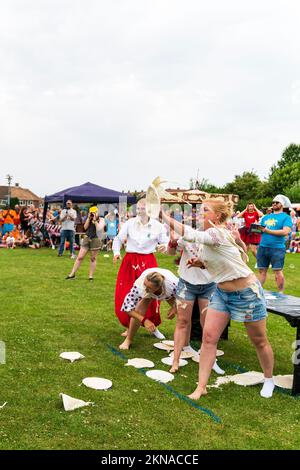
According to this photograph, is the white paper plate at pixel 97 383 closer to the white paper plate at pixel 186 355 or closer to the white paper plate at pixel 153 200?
the white paper plate at pixel 186 355

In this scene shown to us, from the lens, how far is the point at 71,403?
373cm

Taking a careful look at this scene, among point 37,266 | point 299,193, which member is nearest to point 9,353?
point 37,266

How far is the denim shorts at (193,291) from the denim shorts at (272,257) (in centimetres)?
365

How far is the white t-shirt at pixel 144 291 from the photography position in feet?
17.3

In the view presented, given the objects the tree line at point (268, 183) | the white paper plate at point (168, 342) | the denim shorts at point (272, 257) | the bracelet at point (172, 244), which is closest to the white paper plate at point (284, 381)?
the white paper plate at point (168, 342)

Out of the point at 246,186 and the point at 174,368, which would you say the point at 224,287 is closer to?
the point at 174,368

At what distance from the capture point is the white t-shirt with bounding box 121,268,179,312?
5270 millimetres

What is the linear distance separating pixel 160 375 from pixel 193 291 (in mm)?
931

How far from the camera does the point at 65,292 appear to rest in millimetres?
8781

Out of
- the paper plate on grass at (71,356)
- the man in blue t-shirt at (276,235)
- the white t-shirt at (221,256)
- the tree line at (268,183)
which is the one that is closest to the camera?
the white t-shirt at (221,256)

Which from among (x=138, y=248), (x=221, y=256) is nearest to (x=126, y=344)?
(x=138, y=248)

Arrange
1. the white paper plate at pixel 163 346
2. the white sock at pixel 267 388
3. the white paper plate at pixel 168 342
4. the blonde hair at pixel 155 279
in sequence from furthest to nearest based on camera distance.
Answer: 1. the white paper plate at pixel 168 342
2. the white paper plate at pixel 163 346
3. the blonde hair at pixel 155 279
4. the white sock at pixel 267 388
